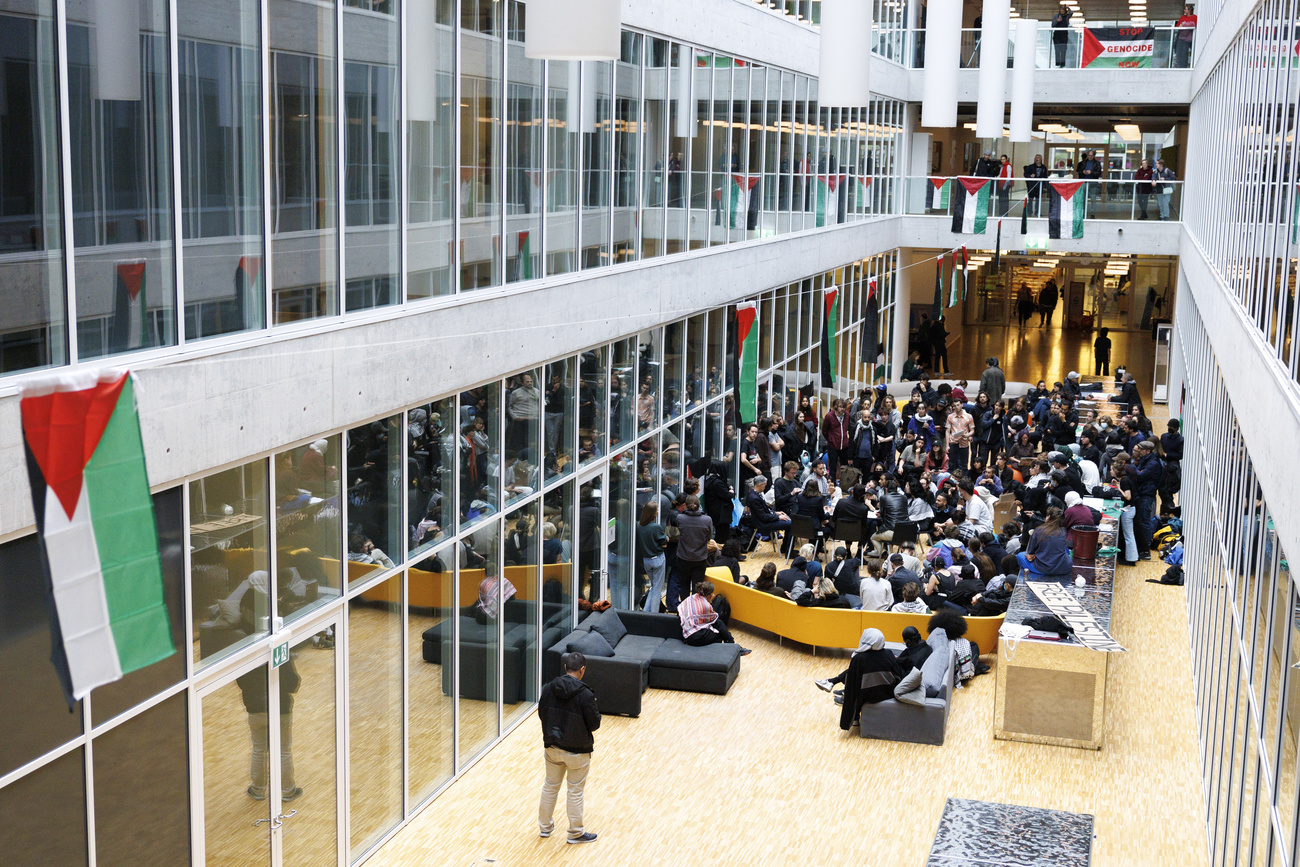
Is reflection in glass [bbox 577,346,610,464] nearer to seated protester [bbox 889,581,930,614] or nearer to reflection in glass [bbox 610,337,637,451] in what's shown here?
reflection in glass [bbox 610,337,637,451]

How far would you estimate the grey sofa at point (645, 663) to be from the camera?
14.4 meters

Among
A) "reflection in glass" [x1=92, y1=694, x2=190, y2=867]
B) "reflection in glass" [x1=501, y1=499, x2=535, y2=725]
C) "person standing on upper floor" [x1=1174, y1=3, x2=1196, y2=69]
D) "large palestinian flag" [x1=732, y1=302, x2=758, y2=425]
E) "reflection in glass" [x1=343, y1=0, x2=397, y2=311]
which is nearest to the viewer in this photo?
"reflection in glass" [x1=92, y1=694, x2=190, y2=867]

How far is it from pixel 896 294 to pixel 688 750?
2550cm

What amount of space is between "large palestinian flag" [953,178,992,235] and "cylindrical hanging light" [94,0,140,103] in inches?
950

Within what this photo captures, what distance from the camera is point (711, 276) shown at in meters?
19.8

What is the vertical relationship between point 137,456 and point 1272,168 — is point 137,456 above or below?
below

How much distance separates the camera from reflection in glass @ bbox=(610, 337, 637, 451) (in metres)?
16.5

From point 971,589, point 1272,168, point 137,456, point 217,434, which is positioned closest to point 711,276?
point 971,589

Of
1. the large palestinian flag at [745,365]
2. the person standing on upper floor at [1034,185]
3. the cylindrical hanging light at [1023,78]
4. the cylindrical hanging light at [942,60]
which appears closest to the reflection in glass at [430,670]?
the large palestinian flag at [745,365]

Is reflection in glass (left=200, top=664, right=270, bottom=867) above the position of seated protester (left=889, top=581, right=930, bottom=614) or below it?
above

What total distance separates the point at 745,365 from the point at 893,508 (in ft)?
11.2

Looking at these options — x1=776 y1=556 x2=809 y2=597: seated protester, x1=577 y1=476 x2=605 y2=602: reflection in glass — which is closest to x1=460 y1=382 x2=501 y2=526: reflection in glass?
x1=577 y1=476 x2=605 y2=602: reflection in glass

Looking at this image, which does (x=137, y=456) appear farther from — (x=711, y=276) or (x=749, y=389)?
(x=749, y=389)

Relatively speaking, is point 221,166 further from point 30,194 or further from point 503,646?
point 503,646
